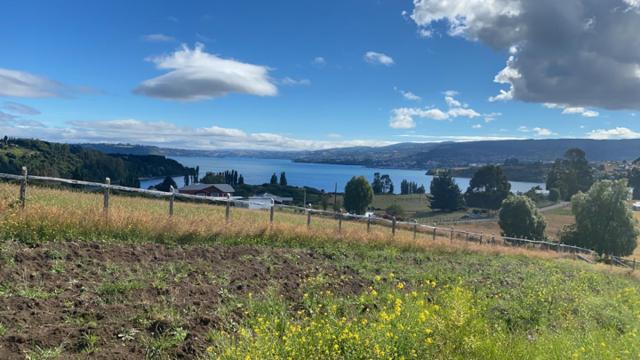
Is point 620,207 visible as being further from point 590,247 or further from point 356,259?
point 356,259

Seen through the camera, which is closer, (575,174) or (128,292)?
(128,292)

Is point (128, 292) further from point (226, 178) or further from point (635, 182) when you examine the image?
point (635, 182)

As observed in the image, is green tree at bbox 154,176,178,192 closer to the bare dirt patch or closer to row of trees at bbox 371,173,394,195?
row of trees at bbox 371,173,394,195

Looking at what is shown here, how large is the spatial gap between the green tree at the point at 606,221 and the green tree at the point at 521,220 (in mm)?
9359

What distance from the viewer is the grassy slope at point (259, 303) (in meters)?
5.56

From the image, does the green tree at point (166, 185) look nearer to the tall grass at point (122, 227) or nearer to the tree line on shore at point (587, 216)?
the tree line on shore at point (587, 216)

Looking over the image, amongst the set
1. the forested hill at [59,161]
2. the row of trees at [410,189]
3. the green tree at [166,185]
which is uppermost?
the forested hill at [59,161]

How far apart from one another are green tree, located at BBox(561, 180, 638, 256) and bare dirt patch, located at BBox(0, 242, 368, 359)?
55.0 meters

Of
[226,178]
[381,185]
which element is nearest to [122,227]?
[226,178]

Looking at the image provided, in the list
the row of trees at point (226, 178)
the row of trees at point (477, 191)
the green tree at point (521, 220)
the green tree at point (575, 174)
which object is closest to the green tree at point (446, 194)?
the row of trees at point (477, 191)

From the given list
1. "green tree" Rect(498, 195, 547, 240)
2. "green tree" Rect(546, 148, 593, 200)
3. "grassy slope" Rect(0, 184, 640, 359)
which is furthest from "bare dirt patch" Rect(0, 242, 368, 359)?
"green tree" Rect(546, 148, 593, 200)

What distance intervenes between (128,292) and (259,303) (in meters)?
1.82

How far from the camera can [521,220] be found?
6800cm

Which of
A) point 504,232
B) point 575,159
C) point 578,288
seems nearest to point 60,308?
point 578,288
